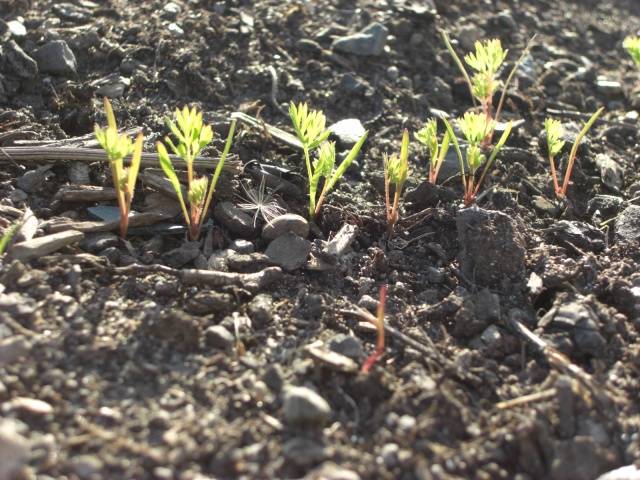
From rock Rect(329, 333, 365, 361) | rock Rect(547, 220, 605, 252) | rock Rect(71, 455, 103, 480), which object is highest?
rock Rect(547, 220, 605, 252)

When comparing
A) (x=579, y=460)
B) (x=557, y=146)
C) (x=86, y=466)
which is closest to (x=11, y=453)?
(x=86, y=466)

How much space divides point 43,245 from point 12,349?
1.58ft

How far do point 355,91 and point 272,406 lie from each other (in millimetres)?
2032

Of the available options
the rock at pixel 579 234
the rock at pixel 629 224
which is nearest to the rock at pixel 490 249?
the rock at pixel 579 234

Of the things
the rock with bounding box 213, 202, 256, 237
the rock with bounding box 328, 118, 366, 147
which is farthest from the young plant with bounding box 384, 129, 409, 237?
the rock with bounding box 213, 202, 256, 237

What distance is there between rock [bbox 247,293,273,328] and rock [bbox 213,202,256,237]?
0.38 meters

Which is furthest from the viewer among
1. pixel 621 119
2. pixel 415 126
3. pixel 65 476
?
pixel 621 119

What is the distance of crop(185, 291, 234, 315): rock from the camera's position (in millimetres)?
2271

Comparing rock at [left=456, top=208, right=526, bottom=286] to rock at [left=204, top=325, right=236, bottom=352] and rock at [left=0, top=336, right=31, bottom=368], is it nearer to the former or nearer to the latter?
rock at [left=204, top=325, right=236, bottom=352]

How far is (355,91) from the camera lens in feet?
11.6

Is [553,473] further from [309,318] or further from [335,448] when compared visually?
[309,318]

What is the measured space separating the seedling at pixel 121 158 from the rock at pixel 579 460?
5.38 feet

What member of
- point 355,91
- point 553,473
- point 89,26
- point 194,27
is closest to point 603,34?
point 355,91

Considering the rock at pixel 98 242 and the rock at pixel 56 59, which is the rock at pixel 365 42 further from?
the rock at pixel 98 242
